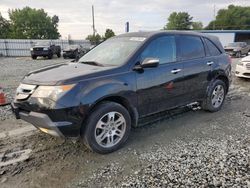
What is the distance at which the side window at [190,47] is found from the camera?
4707 mm

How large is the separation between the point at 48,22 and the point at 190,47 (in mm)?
79260

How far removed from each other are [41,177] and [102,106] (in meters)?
1.21

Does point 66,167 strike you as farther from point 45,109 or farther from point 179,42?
point 179,42

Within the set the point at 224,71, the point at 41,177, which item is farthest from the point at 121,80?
the point at 224,71

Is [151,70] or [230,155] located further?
[151,70]

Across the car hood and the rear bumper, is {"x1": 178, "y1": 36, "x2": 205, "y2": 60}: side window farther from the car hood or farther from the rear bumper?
the rear bumper

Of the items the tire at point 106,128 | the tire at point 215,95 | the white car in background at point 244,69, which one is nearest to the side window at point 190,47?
the tire at point 215,95

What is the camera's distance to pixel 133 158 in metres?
3.55

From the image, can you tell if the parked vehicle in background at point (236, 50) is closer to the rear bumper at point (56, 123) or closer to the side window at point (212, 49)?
the side window at point (212, 49)

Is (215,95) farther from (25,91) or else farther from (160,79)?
(25,91)

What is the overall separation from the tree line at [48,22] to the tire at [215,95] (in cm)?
6765

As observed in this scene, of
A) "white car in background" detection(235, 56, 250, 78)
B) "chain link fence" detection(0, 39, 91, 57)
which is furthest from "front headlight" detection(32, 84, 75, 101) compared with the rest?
"chain link fence" detection(0, 39, 91, 57)

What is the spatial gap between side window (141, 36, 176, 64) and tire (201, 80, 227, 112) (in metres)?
1.44

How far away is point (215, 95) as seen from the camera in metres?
5.56
